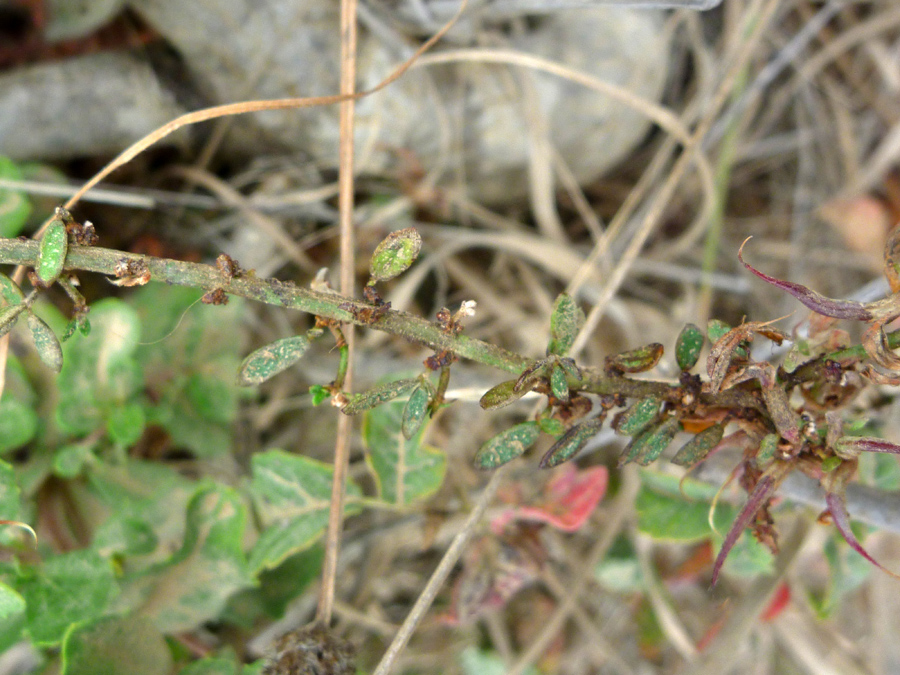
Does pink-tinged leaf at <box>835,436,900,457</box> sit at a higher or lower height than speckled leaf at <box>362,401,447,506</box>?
higher

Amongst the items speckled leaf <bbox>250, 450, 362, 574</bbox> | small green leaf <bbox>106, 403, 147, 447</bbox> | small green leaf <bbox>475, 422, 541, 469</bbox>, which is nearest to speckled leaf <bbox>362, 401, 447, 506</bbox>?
speckled leaf <bbox>250, 450, 362, 574</bbox>

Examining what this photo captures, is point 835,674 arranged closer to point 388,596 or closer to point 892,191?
point 388,596

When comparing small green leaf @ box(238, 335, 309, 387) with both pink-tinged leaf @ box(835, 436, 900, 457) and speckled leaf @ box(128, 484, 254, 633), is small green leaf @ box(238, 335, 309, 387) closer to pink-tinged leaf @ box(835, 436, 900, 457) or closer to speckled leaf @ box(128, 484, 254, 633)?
speckled leaf @ box(128, 484, 254, 633)

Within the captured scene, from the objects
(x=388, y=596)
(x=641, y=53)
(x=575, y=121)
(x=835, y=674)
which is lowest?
(x=835, y=674)

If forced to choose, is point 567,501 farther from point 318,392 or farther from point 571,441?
point 318,392

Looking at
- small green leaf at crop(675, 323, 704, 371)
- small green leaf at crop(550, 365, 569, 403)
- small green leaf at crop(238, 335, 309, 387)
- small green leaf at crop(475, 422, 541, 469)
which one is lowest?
small green leaf at crop(475, 422, 541, 469)

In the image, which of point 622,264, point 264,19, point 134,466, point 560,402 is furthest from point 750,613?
point 264,19
